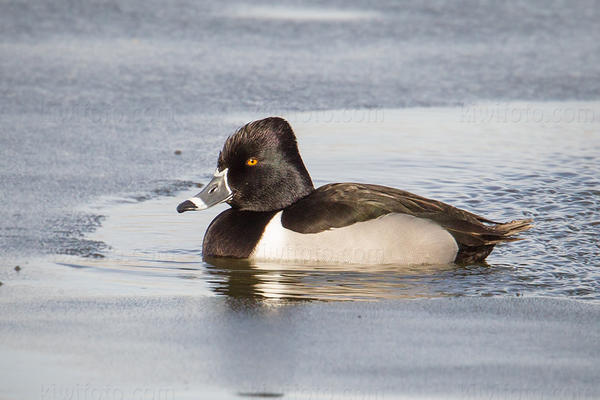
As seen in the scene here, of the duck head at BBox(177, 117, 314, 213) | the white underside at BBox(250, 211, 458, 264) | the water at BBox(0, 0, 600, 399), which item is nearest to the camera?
the water at BBox(0, 0, 600, 399)

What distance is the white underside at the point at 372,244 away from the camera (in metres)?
6.30

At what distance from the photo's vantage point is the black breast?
A: 256 inches

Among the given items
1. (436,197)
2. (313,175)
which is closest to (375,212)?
(436,197)

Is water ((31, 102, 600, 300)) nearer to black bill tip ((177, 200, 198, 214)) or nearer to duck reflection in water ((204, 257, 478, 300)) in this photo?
duck reflection in water ((204, 257, 478, 300))

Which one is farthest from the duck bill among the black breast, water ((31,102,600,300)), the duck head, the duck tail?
the duck tail

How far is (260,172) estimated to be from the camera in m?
6.82

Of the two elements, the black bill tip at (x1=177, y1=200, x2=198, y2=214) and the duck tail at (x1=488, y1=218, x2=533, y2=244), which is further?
the black bill tip at (x1=177, y1=200, x2=198, y2=214)

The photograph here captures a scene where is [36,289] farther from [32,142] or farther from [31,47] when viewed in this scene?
[31,47]

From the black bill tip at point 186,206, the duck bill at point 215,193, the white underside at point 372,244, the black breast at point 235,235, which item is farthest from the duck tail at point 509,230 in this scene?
the black bill tip at point 186,206

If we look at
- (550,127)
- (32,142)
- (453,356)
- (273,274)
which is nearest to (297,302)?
(273,274)

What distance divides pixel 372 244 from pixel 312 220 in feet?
1.30

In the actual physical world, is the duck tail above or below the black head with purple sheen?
below

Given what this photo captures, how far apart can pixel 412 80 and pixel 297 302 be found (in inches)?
228

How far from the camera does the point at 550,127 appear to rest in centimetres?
972
